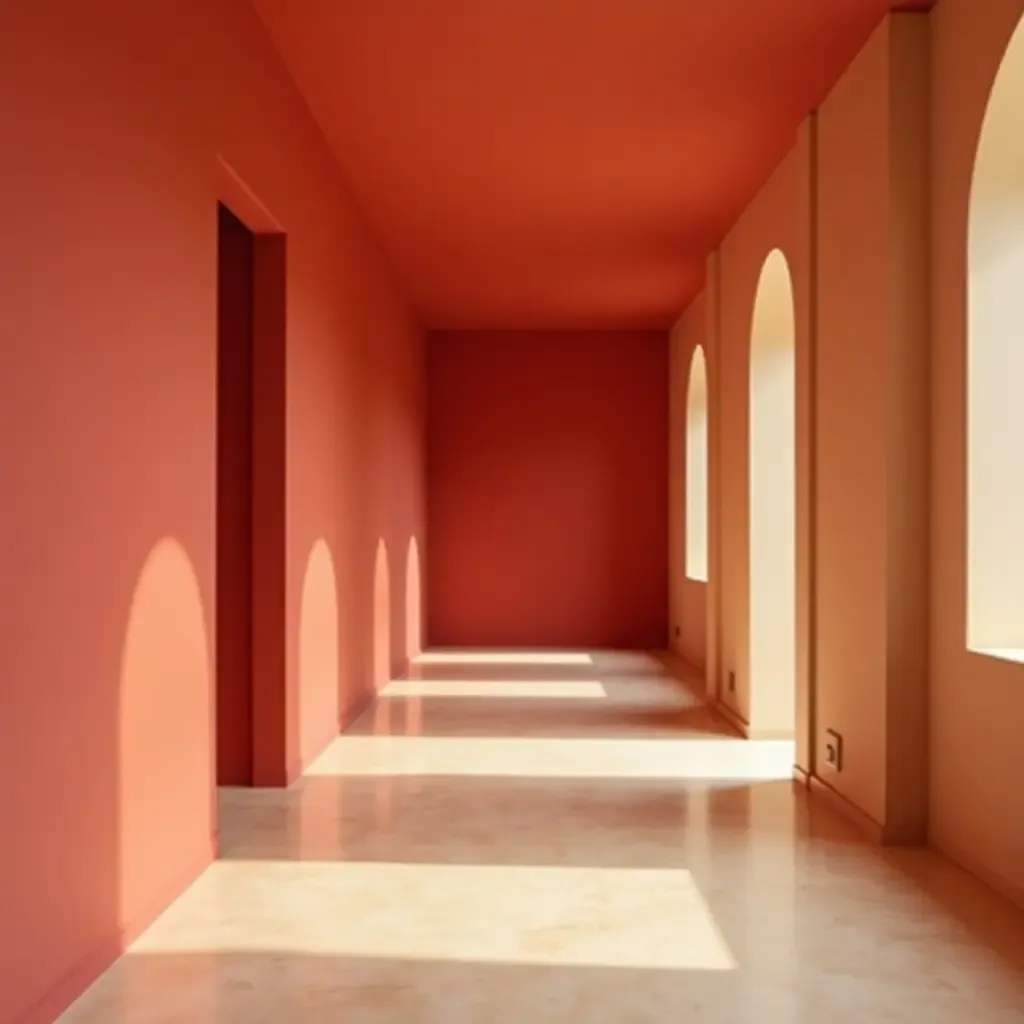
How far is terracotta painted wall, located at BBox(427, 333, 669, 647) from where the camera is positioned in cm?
1376

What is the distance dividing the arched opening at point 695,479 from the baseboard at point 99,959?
8.43 metres

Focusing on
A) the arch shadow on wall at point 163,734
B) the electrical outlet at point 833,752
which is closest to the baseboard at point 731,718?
the electrical outlet at point 833,752

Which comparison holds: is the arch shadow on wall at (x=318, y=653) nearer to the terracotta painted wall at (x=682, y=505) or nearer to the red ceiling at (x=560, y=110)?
the red ceiling at (x=560, y=110)

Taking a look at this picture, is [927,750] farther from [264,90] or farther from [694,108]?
[264,90]

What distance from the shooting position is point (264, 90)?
5.50 metres

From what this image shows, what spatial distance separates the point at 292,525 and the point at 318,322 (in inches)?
53.1

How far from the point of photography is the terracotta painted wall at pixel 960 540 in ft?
13.8

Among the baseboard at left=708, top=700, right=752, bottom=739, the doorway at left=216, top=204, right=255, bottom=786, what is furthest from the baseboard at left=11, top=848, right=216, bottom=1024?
the baseboard at left=708, top=700, right=752, bottom=739

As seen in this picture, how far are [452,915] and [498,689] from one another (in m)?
5.84

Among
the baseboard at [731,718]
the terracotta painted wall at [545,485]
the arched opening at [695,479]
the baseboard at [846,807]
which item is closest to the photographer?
the baseboard at [846,807]

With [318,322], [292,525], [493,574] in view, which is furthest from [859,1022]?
[493,574]

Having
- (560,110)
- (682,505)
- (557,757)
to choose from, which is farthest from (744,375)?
(682,505)

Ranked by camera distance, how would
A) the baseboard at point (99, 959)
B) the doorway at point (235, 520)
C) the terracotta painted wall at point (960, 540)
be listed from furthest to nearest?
the doorway at point (235, 520)
the terracotta painted wall at point (960, 540)
the baseboard at point (99, 959)

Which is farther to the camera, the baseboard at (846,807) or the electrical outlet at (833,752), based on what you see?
the electrical outlet at (833,752)
